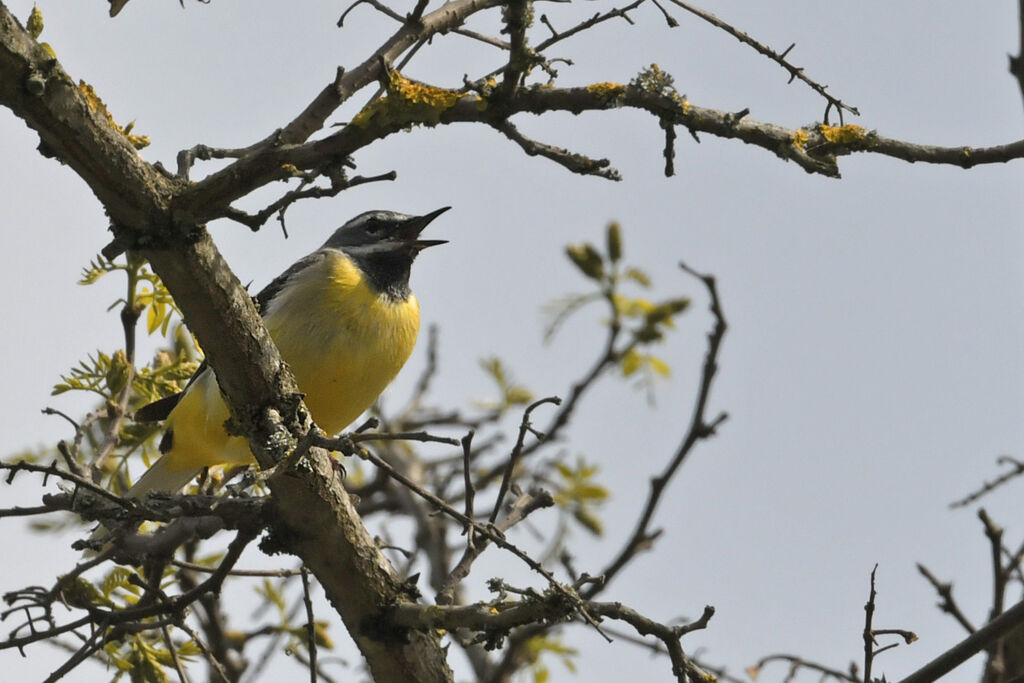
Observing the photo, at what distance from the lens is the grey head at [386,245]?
674 centimetres

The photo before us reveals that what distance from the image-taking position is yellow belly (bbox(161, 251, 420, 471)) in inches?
235

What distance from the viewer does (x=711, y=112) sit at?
453cm

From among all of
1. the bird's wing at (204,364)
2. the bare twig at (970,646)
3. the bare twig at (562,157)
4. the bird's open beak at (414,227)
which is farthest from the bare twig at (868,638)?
the bird's open beak at (414,227)

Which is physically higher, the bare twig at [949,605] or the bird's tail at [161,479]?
the bird's tail at [161,479]

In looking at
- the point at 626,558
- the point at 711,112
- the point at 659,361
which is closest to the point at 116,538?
the point at 626,558

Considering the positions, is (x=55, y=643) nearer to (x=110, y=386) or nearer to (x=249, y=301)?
(x=110, y=386)

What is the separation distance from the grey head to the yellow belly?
23 cm

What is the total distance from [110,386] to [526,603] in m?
2.49

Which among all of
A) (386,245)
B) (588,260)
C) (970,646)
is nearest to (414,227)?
(386,245)

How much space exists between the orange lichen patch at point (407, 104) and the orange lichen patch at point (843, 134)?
145 centimetres

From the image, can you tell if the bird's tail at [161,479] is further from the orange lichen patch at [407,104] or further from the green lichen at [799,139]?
the green lichen at [799,139]

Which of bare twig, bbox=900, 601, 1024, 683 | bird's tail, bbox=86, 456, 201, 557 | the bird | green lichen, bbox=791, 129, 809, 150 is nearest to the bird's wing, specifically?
the bird

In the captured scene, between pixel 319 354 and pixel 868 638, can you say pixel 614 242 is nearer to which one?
pixel 319 354

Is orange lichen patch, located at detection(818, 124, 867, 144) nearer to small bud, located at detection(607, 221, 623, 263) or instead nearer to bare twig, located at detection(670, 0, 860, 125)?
bare twig, located at detection(670, 0, 860, 125)
